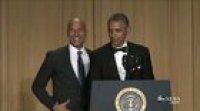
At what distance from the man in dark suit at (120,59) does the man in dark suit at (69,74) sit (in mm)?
152

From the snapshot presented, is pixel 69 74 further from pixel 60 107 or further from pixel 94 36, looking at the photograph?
pixel 94 36

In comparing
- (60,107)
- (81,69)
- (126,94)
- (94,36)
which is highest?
(94,36)

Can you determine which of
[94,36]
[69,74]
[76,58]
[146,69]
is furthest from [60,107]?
[94,36]

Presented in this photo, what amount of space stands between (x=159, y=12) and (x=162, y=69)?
0.53 metres

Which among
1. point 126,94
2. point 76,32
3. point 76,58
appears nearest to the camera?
point 126,94

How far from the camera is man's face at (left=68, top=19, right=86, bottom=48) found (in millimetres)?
2941

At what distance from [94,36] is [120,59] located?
1805mm

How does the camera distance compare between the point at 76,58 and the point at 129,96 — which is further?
the point at 76,58

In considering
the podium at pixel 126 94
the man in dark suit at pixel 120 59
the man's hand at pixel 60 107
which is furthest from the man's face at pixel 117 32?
the man's hand at pixel 60 107

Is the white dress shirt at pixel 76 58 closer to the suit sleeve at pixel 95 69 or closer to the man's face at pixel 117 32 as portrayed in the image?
the suit sleeve at pixel 95 69

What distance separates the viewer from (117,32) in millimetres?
2750

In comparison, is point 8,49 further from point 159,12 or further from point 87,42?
point 159,12

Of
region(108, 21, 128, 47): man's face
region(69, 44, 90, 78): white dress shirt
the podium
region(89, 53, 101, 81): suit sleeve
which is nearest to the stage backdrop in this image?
region(69, 44, 90, 78): white dress shirt

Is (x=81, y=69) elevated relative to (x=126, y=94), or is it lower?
elevated
